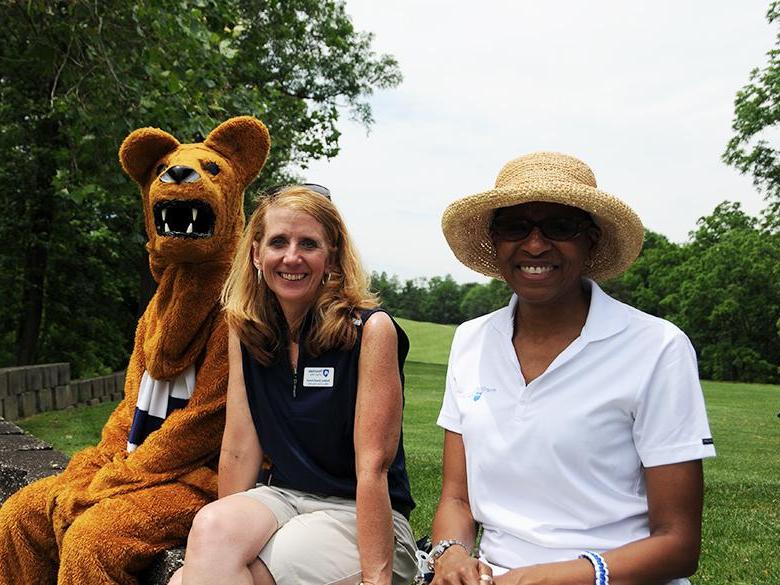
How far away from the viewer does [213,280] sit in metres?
3.19

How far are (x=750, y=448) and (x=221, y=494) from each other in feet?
35.3

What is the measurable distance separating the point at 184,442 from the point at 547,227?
1.54 metres

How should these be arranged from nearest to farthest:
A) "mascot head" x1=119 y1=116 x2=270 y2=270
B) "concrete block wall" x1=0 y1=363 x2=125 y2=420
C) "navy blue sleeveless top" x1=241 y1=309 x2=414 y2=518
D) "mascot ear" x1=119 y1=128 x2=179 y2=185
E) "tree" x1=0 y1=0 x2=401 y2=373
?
"navy blue sleeveless top" x1=241 y1=309 x2=414 y2=518 < "mascot head" x1=119 y1=116 x2=270 y2=270 < "mascot ear" x1=119 y1=128 x2=179 y2=185 < "tree" x1=0 y1=0 x2=401 y2=373 < "concrete block wall" x1=0 y1=363 x2=125 y2=420

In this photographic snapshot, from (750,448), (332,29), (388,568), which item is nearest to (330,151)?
(332,29)

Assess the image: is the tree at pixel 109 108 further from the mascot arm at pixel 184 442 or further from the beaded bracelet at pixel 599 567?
the beaded bracelet at pixel 599 567

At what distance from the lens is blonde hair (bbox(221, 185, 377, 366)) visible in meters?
2.71

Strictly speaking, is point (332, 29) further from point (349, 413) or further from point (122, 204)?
point (349, 413)

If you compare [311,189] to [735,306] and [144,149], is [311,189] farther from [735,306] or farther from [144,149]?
[735,306]

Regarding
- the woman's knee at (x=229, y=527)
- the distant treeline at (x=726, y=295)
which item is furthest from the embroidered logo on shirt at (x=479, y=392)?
the distant treeline at (x=726, y=295)

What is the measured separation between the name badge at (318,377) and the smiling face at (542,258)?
680 millimetres

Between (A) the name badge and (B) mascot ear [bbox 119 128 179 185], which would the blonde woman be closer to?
(A) the name badge

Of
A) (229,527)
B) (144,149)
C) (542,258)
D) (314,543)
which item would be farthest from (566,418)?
(144,149)

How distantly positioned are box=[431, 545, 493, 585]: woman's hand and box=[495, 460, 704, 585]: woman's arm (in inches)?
6.1

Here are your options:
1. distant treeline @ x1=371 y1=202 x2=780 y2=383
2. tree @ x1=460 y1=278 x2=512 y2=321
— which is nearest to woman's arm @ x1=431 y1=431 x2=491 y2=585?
distant treeline @ x1=371 y1=202 x2=780 y2=383
